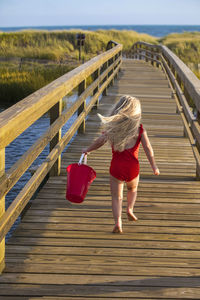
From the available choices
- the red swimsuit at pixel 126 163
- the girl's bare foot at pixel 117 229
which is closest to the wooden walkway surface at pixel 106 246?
the girl's bare foot at pixel 117 229

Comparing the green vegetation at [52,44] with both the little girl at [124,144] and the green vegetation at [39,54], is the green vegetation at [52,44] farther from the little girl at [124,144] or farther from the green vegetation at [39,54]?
the little girl at [124,144]

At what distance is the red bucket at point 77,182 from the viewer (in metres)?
3.52

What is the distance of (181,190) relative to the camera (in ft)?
16.1

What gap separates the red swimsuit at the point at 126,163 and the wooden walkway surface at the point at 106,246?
432mm

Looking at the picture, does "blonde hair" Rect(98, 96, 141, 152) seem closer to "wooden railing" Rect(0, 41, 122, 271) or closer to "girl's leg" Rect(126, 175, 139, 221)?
"girl's leg" Rect(126, 175, 139, 221)

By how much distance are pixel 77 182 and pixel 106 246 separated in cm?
51

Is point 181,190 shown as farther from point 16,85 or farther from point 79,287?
point 16,85

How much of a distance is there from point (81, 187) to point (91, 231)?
0.47m

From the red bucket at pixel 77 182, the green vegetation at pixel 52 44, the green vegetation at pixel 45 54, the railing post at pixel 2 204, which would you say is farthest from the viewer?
the green vegetation at pixel 52 44

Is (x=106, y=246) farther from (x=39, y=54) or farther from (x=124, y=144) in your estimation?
(x=39, y=54)

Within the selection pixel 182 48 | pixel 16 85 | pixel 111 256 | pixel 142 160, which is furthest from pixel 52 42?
pixel 111 256

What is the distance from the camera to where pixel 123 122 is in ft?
11.7

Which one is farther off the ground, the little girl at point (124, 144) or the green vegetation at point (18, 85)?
the little girl at point (124, 144)

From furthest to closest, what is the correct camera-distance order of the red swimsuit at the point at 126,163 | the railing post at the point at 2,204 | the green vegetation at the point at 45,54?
1. the green vegetation at the point at 45,54
2. the red swimsuit at the point at 126,163
3. the railing post at the point at 2,204
